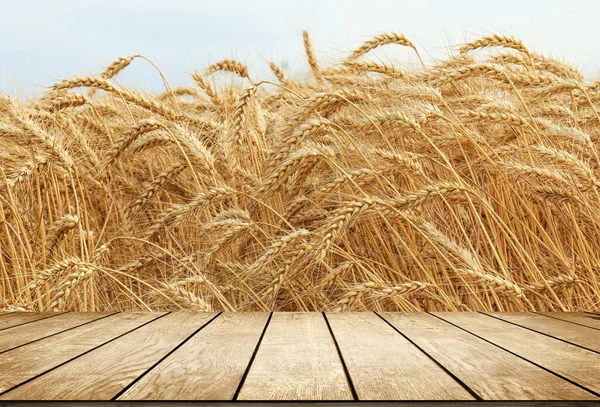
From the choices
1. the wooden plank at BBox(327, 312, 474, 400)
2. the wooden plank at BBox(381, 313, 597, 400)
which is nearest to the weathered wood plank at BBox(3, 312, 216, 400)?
the wooden plank at BBox(327, 312, 474, 400)

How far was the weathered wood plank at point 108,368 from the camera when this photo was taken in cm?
96

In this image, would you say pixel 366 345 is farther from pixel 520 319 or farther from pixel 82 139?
pixel 82 139

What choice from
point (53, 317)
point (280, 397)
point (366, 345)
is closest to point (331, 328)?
point (366, 345)

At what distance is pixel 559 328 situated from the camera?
154cm

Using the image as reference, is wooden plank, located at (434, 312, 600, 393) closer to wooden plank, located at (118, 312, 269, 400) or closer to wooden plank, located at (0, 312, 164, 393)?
wooden plank, located at (118, 312, 269, 400)

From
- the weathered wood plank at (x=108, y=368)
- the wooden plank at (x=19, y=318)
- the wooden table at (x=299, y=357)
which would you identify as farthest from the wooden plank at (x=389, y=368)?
the wooden plank at (x=19, y=318)

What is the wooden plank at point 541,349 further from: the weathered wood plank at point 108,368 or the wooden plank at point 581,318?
the weathered wood plank at point 108,368

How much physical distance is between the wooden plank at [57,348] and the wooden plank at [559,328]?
92cm

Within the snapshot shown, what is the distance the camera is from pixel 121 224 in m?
2.75

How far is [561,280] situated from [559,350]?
94 centimetres

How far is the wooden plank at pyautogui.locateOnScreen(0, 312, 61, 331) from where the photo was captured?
63.2 inches

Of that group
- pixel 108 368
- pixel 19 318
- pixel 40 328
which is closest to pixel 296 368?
pixel 108 368

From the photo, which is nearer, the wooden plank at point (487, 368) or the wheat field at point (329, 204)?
the wooden plank at point (487, 368)

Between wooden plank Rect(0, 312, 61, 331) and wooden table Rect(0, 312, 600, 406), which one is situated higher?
wooden plank Rect(0, 312, 61, 331)
